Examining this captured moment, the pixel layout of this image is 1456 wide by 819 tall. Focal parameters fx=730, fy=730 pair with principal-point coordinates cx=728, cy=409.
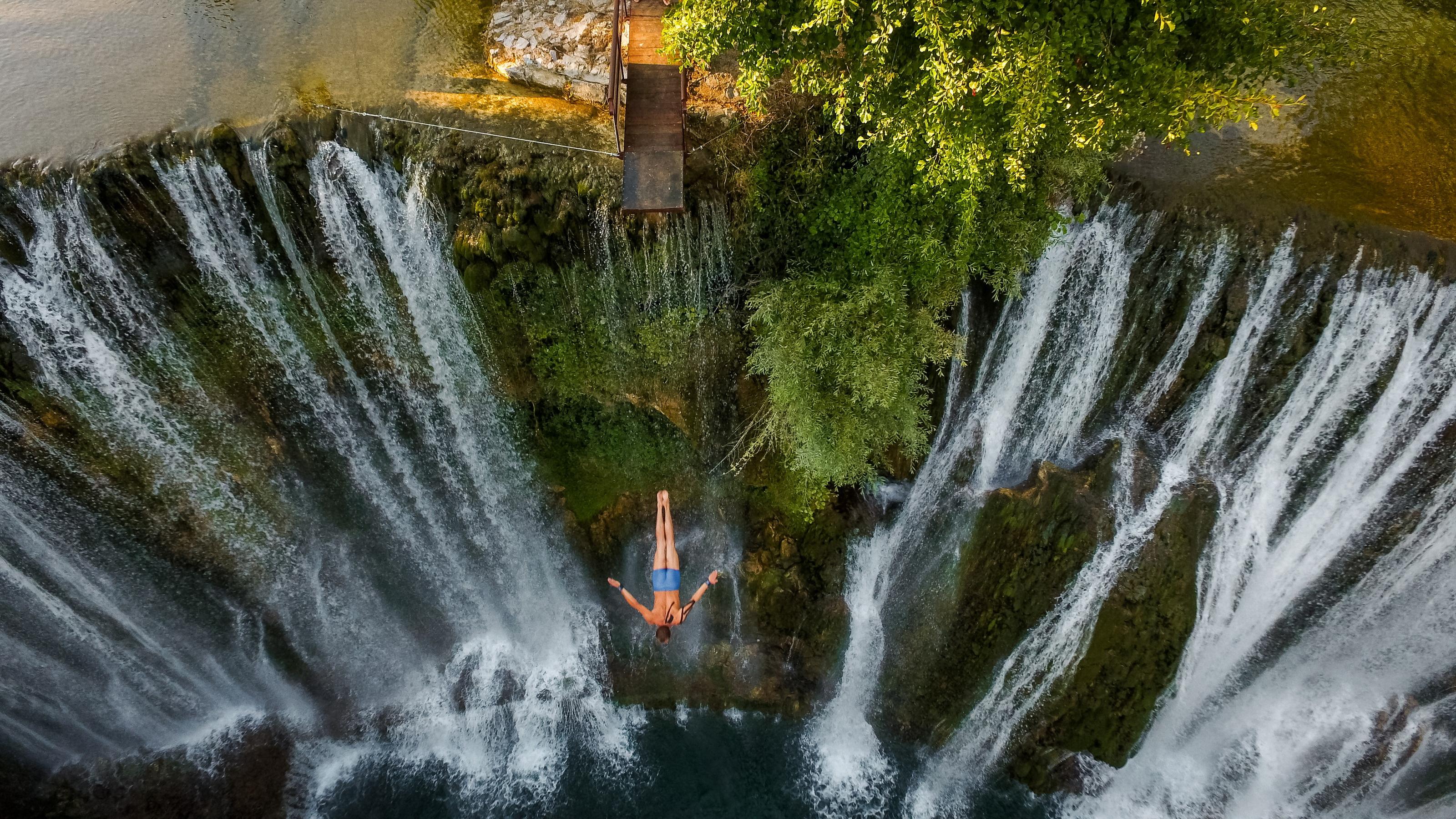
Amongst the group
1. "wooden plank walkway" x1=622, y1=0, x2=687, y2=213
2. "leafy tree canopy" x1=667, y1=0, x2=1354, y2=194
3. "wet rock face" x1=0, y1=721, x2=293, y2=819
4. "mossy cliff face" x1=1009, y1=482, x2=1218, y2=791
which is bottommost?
"wet rock face" x1=0, y1=721, x2=293, y2=819

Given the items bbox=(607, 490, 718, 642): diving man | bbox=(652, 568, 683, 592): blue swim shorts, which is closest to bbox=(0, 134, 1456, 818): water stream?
bbox=(607, 490, 718, 642): diving man

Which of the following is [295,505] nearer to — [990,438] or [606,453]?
[606,453]

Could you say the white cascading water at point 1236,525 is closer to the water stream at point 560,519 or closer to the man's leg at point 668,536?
the water stream at point 560,519

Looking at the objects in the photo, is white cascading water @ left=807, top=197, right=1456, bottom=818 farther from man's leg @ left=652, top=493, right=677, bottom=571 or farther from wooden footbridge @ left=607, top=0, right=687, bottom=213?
wooden footbridge @ left=607, top=0, right=687, bottom=213

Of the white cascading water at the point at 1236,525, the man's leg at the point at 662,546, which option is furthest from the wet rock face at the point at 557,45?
the white cascading water at the point at 1236,525

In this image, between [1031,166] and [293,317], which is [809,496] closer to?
[1031,166]
